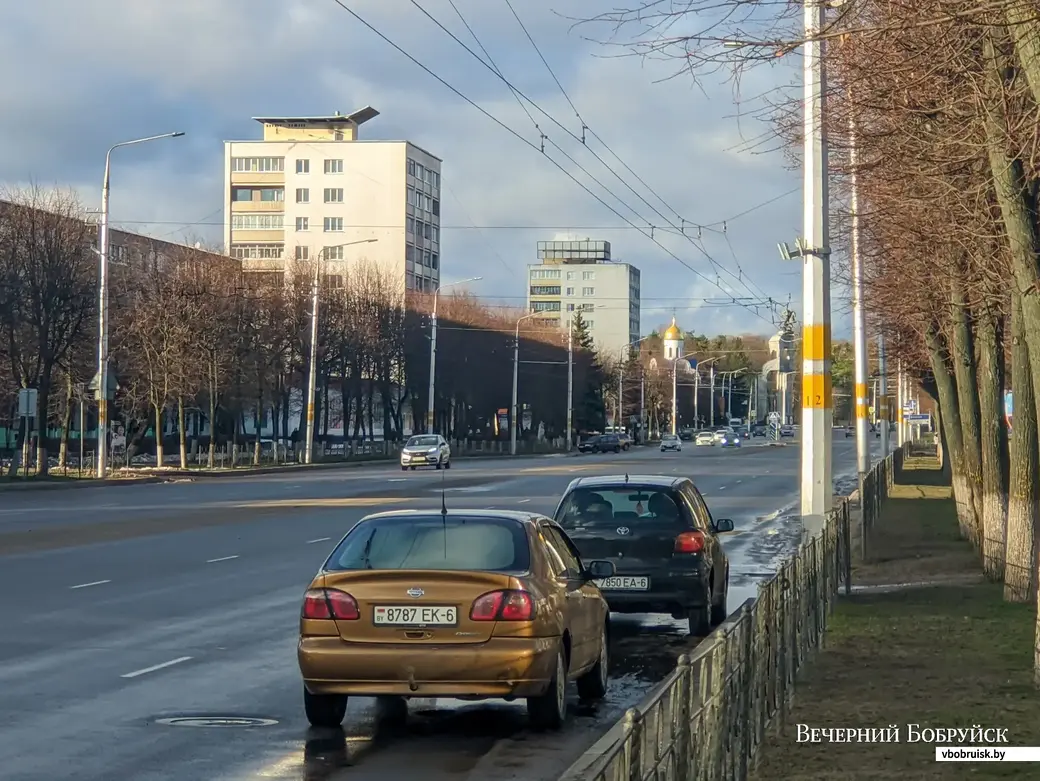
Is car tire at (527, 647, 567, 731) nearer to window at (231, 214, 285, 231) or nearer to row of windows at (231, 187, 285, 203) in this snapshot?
row of windows at (231, 187, 285, 203)

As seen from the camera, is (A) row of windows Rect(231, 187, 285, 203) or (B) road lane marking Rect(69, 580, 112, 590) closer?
(B) road lane marking Rect(69, 580, 112, 590)

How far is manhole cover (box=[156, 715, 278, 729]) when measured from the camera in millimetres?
9906

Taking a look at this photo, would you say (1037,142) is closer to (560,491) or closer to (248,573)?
(248,573)

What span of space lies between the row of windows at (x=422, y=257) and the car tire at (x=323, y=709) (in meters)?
117

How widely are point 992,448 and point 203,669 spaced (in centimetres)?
1255

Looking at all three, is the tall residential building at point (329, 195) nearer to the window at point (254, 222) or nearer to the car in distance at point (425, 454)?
the window at point (254, 222)

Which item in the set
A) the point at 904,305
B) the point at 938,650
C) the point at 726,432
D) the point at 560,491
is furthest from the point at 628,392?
the point at 938,650

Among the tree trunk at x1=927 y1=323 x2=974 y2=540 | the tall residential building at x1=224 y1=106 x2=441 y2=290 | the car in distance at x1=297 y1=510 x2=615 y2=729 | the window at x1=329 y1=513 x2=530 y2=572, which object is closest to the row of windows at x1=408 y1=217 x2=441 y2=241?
the tall residential building at x1=224 y1=106 x2=441 y2=290

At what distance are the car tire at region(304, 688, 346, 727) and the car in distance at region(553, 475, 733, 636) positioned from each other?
17.1 ft

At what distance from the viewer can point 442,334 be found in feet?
322

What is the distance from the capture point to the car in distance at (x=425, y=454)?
6594 cm

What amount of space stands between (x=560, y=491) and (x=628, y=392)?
393 ft

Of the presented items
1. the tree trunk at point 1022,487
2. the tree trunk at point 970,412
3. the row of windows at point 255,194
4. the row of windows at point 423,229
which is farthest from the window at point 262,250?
the tree trunk at point 1022,487

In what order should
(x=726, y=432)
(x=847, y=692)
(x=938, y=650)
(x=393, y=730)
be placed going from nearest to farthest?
(x=393, y=730) < (x=847, y=692) < (x=938, y=650) < (x=726, y=432)
